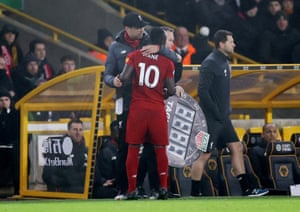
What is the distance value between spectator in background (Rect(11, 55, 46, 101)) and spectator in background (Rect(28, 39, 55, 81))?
0.34 feet

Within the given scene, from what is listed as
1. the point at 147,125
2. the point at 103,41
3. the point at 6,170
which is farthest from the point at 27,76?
the point at 147,125

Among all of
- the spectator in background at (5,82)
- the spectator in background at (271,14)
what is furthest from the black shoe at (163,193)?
the spectator in background at (271,14)

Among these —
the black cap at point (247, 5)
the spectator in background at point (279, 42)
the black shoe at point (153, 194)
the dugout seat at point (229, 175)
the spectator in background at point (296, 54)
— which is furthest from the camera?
the black cap at point (247, 5)

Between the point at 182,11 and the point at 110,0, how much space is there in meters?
1.24

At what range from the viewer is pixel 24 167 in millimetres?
17422

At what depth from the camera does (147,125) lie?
16.0 meters

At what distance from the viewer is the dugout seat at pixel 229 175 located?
17.1 m

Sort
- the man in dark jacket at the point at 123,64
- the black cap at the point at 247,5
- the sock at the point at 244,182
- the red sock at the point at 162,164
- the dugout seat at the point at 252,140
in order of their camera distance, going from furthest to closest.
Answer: the black cap at the point at 247,5
the dugout seat at the point at 252,140
the sock at the point at 244,182
the man in dark jacket at the point at 123,64
the red sock at the point at 162,164

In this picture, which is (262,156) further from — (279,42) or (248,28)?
(248,28)

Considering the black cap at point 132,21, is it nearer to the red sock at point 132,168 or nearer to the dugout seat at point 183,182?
the red sock at point 132,168

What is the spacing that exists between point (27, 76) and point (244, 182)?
4.62 meters

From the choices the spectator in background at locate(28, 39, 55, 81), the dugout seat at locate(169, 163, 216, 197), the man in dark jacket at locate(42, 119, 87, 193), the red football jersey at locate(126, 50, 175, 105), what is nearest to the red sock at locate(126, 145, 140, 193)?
the red football jersey at locate(126, 50, 175, 105)

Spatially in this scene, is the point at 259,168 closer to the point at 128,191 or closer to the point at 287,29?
the point at 128,191

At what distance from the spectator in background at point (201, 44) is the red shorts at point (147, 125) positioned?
12.3 ft
